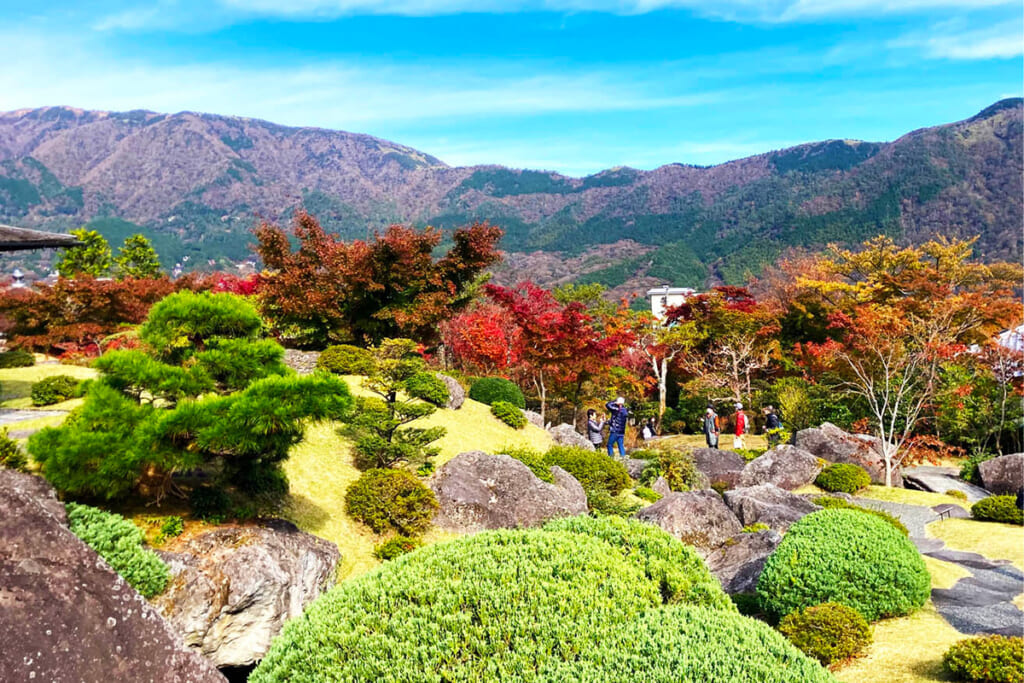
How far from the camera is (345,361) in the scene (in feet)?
53.9

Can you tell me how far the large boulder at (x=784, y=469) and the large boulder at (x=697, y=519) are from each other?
4.95m

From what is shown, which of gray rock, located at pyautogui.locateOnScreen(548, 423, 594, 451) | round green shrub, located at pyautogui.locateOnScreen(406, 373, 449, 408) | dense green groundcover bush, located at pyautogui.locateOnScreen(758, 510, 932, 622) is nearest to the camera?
dense green groundcover bush, located at pyautogui.locateOnScreen(758, 510, 932, 622)

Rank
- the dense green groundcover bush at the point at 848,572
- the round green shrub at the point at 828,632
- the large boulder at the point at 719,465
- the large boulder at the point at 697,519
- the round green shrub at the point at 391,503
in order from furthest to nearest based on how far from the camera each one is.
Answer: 1. the large boulder at the point at 719,465
2. the large boulder at the point at 697,519
3. the round green shrub at the point at 391,503
4. the dense green groundcover bush at the point at 848,572
5. the round green shrub at the point at 828,632

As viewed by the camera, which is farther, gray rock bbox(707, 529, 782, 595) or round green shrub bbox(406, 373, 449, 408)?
round green shrub bbox(406, 373, 449, 408)

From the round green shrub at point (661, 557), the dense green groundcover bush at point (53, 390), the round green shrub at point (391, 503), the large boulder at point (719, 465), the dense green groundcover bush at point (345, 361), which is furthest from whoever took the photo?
the large boulder at point (719, 465)

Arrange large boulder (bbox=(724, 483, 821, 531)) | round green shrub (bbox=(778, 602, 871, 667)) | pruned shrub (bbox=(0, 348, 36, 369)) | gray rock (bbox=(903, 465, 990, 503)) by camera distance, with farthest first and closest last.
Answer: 1. pruned shrub (bbox=(0, 348, 36, 369))
2. gray rock (bbox=(903, 465, 990, 503))
3. large boulder (bbox=(724, 483, 821, 531))
4. round green shrub (bbox=(778, 602, 871, 667))

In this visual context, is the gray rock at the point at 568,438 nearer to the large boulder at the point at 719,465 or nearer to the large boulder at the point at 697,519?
the large boulder at the point at 719,465

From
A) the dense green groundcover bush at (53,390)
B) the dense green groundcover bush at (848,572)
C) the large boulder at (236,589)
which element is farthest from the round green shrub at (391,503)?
the dense green groundcover bush at (53,390)

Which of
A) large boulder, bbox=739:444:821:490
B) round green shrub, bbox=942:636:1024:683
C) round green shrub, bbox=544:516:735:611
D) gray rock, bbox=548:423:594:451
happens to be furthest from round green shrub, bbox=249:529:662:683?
large boulder, bbox=739:444:821:490

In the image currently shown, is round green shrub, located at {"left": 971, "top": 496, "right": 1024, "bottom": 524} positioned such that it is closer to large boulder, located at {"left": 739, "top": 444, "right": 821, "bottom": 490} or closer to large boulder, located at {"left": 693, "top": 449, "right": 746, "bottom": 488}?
large boulder, located at {"left": 739, "top": 444, "right": 821, "bottom": 490}

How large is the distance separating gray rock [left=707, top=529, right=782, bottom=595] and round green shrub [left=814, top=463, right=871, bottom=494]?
625 centimetres

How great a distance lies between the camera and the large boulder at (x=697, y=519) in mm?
11086

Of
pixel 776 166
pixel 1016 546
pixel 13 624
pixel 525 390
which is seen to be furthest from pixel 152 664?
pixel 776 166

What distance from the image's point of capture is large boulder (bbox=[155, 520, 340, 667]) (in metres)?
6.22
